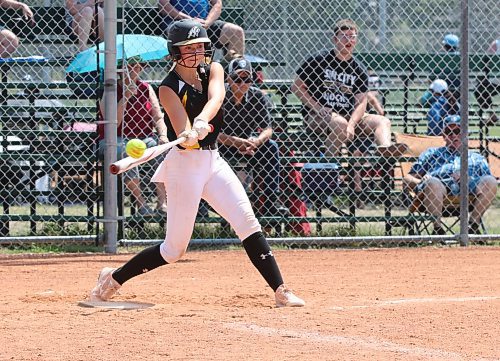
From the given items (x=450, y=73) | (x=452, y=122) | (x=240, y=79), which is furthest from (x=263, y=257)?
(x=450, y=73)

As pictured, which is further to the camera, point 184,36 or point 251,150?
point 251,150

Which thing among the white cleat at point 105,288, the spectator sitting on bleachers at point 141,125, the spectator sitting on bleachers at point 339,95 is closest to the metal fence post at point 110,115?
the spectator sitting on bleachers at point 141,125

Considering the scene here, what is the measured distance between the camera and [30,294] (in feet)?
22.6

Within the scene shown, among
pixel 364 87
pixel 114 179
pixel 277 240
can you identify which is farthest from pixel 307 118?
pixel 114 179

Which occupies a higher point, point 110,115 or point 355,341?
point 110,115

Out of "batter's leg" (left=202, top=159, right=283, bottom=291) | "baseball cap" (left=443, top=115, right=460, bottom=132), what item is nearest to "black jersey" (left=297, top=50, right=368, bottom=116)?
"baseball cap" (left=443, top=115, right=460, bottom=132)

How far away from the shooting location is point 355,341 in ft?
16.3

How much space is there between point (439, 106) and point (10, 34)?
17.5 ft

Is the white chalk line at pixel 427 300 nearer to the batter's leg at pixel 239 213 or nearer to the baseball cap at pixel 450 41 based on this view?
the batter's leg at pixel 239 213

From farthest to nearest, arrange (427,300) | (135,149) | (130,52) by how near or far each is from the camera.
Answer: (130,52)
(427,300)
(135,149)

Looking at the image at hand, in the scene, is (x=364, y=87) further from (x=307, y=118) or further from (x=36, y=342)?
(x=36, y=342)

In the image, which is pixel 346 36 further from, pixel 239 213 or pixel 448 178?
pixel 239 213

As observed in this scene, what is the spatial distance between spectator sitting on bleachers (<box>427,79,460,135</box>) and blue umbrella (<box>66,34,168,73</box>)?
139 inches

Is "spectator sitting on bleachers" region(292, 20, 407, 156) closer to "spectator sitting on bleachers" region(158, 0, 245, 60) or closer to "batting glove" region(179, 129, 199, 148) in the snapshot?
"spectator sitting on bleachers" region(158, 0, 245, 60)
